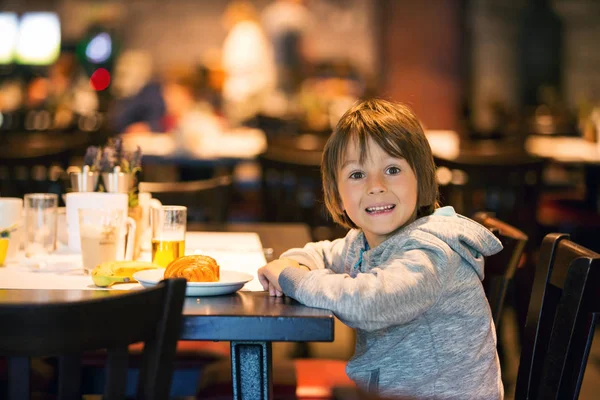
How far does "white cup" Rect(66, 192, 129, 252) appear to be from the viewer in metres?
1.80

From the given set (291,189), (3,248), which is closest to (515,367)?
(291,189)

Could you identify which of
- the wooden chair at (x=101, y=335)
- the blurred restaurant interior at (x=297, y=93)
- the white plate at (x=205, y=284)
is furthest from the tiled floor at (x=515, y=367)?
the wooden chair at (x=101, y=335)

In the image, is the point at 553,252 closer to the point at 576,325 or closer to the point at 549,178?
the point at 576,325

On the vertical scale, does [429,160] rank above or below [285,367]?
Answer: above

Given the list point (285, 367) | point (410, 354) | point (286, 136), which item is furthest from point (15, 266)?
point (286, 136)

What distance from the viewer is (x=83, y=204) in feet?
6.02

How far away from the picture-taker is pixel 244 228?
2496mm

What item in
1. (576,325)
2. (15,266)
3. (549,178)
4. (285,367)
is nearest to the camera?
(576,325)

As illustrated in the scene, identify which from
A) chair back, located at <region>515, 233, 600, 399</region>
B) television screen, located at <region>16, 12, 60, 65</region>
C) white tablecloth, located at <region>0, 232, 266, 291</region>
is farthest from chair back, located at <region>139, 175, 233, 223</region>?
television screen, located at <region>16, 12, 60, 65</region>

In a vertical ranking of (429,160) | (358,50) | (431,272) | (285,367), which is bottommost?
(285,367)

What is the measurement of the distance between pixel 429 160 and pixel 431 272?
303 mm

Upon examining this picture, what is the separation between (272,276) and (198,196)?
4.38ft

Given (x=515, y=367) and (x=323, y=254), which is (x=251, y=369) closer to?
(x=323, y=254)

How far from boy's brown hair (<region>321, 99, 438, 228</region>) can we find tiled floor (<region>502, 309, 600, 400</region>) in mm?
1881
